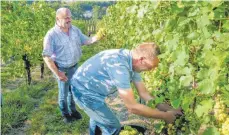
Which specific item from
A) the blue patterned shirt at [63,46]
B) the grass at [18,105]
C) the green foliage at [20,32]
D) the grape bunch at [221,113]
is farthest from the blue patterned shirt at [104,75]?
the green foliage at [20,32]

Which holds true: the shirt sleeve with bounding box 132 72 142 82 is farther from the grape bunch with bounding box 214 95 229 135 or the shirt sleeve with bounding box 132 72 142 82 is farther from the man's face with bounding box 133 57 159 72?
the grape bunch with bounding box 214 95 229 135

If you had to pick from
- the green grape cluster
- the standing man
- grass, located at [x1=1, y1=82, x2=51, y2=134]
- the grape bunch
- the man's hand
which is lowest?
grass, located at [x1=1, y1=82, x2=51, y2=134]

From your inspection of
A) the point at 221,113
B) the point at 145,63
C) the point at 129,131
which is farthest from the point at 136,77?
the point at 221,113

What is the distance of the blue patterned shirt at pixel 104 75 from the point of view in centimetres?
319

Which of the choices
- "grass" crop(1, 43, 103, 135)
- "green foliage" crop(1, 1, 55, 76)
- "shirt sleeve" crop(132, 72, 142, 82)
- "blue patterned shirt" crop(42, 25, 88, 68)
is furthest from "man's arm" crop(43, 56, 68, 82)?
"green foliage" crop(1, 1, 55, 76)

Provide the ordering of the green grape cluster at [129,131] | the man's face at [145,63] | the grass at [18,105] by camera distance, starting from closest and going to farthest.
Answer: the man's face at [145,63]
the green grape cluster at [129,131]
the grass at [18,105]

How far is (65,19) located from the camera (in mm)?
5176

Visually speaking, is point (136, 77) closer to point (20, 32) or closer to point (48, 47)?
point (48, 47)

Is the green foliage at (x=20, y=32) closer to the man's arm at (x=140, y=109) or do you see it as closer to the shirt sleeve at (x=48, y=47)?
the shirt sleeve at (x=48, y=47)

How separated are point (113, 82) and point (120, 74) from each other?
282 mm

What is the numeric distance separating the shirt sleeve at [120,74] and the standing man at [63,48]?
1946 mm

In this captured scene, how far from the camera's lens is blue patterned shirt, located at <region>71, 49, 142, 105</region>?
126 inches

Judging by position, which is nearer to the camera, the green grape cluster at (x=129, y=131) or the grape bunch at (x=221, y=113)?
the grape bunch at (x=221, y=113)

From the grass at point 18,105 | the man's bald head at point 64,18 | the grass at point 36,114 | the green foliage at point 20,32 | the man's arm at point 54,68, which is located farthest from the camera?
the green foliage at point 20,32
